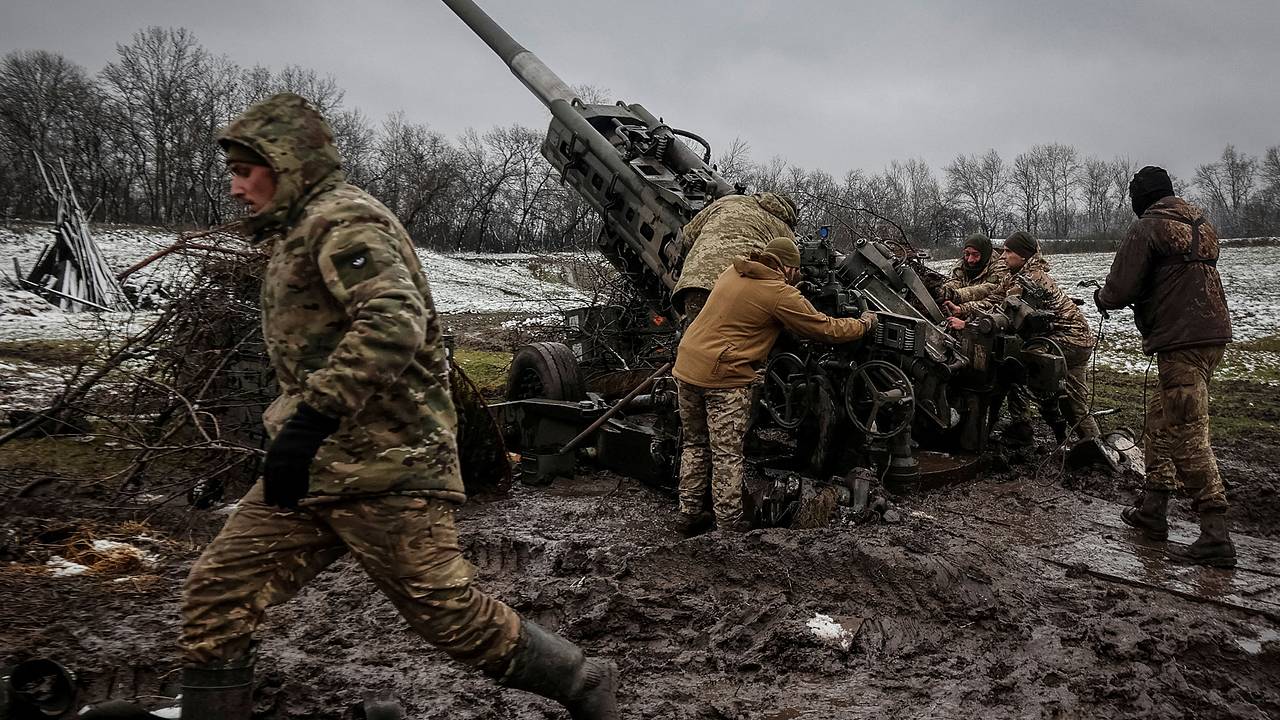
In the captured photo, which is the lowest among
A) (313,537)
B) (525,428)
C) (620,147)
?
(525,428)

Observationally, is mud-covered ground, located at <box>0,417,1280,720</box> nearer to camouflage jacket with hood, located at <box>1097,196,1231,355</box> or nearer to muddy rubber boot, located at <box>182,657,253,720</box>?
muddy rubber boot, located at <box>182,657,253,720</box>

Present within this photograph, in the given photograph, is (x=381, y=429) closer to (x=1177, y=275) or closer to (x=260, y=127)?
(x=260, y=127)

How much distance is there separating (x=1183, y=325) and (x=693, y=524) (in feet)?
10.5

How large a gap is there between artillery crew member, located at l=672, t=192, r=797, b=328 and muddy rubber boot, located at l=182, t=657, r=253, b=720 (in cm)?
425

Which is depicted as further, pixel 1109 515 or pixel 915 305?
pixel 915 305

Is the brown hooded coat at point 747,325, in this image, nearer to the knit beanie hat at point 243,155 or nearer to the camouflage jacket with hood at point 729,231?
the camouflage jacket with hood at point 729,231

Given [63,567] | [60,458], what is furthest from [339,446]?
[60,458]

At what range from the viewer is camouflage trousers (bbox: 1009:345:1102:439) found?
7344mm

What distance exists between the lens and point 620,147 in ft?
29.2

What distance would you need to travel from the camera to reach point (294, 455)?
2.29m

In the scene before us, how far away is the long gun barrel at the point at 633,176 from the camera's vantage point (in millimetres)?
7961

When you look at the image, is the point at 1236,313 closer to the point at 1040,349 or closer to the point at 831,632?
the point at 1040,349

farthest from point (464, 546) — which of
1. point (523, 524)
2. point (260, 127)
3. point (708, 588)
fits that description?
point (260, 127)

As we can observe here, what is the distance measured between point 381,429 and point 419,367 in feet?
0.72
